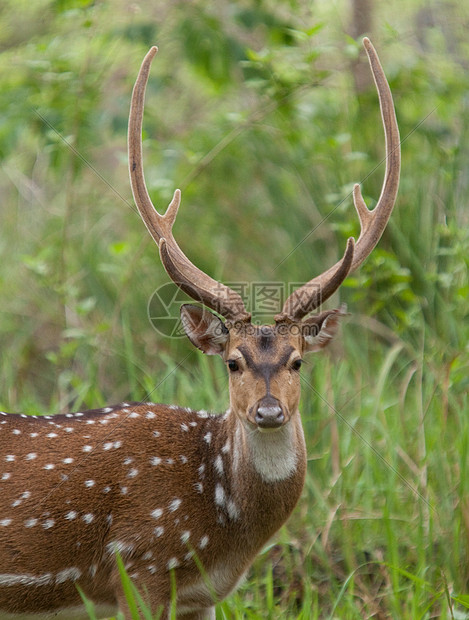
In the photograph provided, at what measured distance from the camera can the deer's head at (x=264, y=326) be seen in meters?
3.43

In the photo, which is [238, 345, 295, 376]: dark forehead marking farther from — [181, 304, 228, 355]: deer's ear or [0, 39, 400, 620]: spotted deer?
[181, 304, 228, 355]: deer's ear

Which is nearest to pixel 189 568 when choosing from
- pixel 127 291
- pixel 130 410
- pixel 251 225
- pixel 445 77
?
pixel 130 410

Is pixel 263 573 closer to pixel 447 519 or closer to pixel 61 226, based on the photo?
pixel 447 519

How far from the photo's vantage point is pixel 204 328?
149 inches

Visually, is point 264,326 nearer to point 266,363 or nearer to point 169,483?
point 266,363

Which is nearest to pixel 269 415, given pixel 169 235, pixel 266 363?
pixel 266 363

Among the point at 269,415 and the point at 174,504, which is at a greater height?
the point at 269,415

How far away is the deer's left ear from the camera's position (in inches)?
149

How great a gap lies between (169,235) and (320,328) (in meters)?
0.89

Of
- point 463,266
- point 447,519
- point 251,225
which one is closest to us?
point 447,519

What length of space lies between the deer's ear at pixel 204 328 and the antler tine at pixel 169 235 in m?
0.06

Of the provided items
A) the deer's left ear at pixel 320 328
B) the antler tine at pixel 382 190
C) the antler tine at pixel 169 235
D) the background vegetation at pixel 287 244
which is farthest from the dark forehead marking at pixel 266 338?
the background vegetation at pixel 287 244

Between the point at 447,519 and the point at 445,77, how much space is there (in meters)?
4.14

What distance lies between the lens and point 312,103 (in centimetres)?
760
